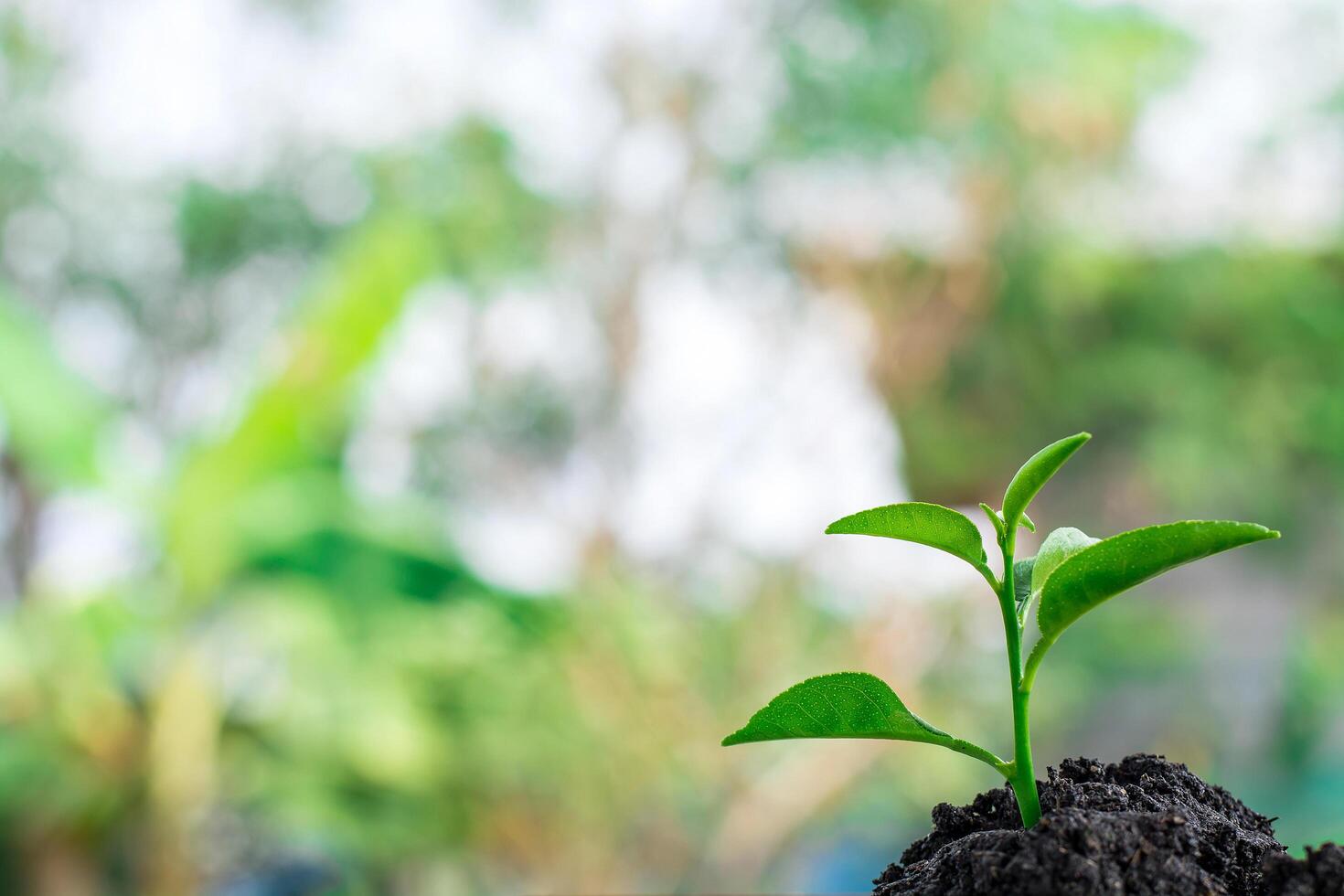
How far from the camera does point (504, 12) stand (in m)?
3.32

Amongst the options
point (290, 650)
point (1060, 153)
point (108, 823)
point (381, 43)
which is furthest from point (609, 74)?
point (108, 823)

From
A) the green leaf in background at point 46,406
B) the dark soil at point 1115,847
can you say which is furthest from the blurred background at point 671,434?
the dark soil at point 1115,847

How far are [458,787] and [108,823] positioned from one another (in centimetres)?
78

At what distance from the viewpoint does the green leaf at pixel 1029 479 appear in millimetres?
313

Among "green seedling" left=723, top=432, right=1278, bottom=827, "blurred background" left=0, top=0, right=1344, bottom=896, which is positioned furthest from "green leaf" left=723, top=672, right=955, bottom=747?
"blurred background" left=0, top=0, right=1344, bottom=896

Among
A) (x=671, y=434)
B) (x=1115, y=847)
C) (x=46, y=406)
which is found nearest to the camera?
(x=1115, y=847)

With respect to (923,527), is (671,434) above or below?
above

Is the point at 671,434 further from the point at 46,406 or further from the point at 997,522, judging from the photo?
the point at 997,522

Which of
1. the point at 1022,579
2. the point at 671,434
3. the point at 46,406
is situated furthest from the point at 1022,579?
the point at 671,434

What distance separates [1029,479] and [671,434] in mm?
2540

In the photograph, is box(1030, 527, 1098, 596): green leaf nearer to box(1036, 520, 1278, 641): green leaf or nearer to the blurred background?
box(1036, 520, 1278, 641): green leaf

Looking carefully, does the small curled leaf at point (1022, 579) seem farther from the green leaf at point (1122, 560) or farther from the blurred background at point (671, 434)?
the blurred background at point (671, 434)

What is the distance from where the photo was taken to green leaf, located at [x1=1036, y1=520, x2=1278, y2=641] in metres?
0.30

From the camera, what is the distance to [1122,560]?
0.31 meters
